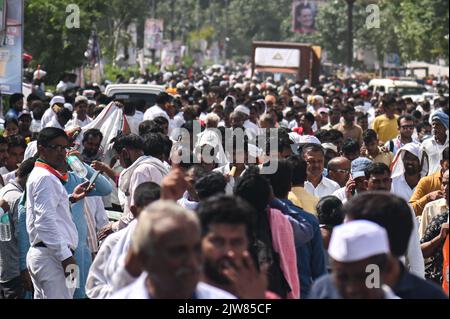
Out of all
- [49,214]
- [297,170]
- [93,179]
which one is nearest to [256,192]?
[297,170]

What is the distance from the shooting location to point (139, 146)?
998 cm

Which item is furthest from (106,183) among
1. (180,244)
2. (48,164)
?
(180,244)

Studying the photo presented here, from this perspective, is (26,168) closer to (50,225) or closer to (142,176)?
(142,176)

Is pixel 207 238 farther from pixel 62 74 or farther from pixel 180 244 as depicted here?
pixel 62 74

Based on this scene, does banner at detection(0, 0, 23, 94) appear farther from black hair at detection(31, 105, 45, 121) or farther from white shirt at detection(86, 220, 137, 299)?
white shirt at detection(86, 220, 137, 299)

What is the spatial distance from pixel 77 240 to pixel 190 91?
683 inches

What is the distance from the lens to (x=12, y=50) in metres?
16.8

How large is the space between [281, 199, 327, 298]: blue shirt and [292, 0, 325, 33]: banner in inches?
A: 3715

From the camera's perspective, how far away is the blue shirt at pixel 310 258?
709 centimetres

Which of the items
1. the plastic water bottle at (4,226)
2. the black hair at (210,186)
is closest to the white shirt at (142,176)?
the plastic water bottle at (4,226)

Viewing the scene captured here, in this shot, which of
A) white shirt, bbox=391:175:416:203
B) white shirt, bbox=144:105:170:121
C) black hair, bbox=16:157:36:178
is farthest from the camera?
white shirt, bbox=144:105:170:121

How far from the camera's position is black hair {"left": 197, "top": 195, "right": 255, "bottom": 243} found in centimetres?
540

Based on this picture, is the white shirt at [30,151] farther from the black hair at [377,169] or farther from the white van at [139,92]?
the white van at [139,92]

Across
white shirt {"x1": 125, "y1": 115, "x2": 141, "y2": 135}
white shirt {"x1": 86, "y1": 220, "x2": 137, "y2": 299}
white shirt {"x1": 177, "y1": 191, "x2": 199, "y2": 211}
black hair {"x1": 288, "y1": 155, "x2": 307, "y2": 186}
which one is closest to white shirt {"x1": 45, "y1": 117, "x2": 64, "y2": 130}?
white shirt {"x1": 125, "y1": 115, "x2": 141, "y2": 135}
